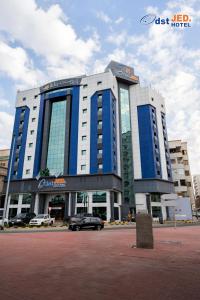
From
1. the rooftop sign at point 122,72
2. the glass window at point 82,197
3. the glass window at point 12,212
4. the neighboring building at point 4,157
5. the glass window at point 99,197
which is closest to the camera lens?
the glass window at point 99,197

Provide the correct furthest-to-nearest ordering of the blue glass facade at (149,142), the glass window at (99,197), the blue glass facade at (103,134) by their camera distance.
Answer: the blue glass facade at (149,142)
the blue glass facade at (103,134)
the glass window at (99,197)

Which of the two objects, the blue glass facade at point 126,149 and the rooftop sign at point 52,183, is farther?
the blue glass facade at point 126,149

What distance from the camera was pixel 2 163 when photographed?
83.7m

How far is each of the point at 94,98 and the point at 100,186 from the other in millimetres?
24422

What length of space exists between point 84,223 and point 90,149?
2881cm

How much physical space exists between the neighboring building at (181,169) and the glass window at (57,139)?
38.4 metres

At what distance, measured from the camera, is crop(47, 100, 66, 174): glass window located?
55.8m

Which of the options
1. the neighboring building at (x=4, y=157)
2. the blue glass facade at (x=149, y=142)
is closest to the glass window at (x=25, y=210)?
the blue glass facade at (x=149, y=142)

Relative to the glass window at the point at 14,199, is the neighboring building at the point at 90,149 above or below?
above

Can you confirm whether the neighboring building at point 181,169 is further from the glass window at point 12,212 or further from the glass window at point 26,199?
the glass window at point 12,212

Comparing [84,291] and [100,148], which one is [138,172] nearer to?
[100,148]

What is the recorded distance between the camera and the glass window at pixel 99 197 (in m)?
49.6

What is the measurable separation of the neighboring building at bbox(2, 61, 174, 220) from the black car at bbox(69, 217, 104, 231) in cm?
2087

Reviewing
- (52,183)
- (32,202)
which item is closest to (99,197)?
(52,183)
